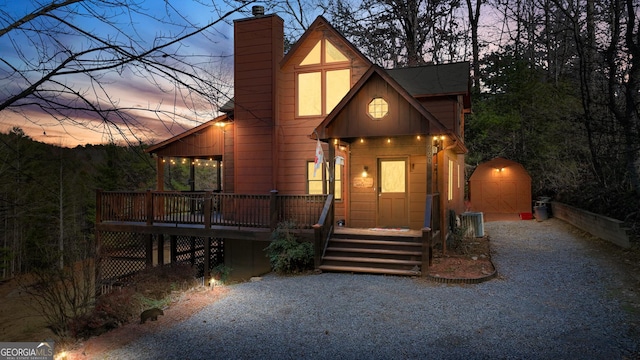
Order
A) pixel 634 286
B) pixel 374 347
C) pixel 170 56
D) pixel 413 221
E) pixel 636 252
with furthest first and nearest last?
pixel 413 221, pixel 636 252, pixel 634 286, pixel 374 347, pixel 170 56

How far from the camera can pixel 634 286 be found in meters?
7.57

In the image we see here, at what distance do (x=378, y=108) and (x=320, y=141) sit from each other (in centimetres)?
227

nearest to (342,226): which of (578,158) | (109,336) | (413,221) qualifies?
(413,221)

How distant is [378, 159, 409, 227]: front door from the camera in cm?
1221

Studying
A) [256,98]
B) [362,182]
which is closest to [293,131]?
[256,98]

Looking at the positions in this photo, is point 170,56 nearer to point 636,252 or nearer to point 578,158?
point 636,252

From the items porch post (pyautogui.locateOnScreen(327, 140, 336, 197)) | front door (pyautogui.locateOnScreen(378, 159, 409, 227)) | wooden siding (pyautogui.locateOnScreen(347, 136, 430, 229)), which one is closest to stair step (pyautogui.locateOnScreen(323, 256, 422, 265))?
porch post (pyautogui.locateOnScreen(327, 140, 336, 197))

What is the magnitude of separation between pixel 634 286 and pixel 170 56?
30.0 ft

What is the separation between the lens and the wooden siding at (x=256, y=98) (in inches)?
524

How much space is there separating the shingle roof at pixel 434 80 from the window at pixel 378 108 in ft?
9.01

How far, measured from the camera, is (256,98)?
13555 mm

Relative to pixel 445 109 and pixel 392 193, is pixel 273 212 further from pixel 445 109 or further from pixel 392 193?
pixel 445 109

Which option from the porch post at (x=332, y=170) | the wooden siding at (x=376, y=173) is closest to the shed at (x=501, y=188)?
the wooden siding at (x=376, y=173)

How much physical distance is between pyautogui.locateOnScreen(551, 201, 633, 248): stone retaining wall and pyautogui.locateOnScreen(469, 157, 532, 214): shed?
78.0 inches
